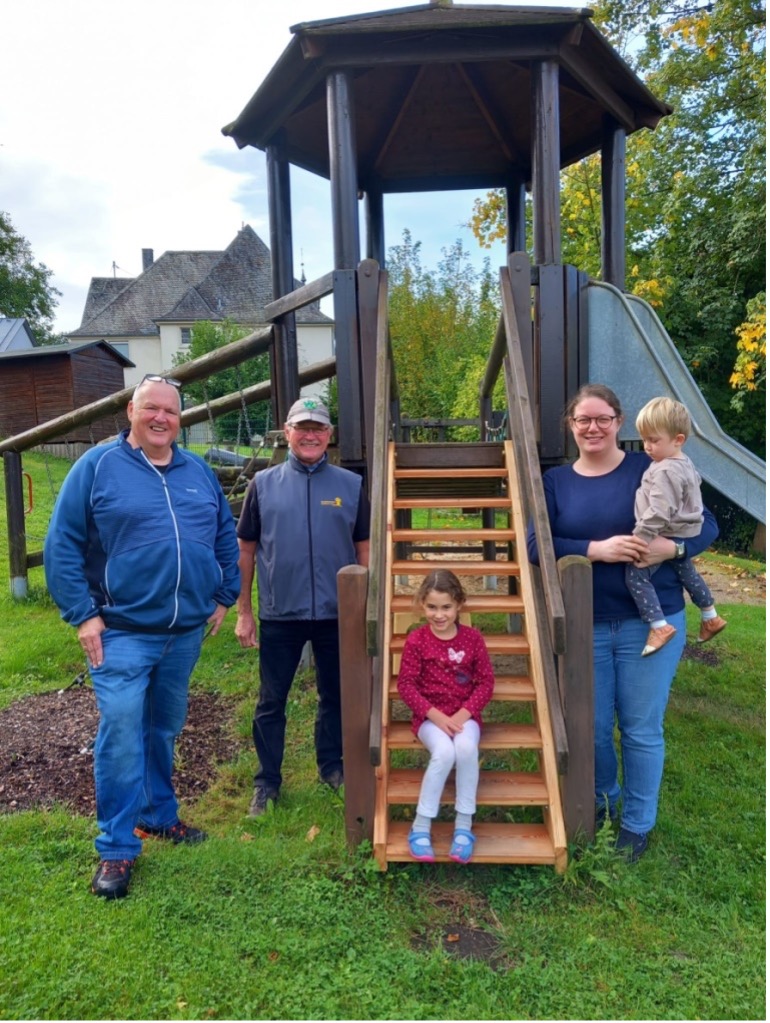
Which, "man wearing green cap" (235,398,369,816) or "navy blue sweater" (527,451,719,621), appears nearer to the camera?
"navy blue sweater" (527,451,719,621)

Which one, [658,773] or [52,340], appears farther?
[52,340]

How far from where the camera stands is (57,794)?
3957 mm

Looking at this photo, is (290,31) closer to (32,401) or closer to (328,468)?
(328,468)

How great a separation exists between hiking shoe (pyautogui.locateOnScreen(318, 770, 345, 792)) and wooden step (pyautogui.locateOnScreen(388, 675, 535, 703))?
2.01 ft

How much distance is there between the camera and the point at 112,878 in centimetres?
297

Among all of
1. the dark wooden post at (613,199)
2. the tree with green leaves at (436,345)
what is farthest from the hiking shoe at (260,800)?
the tree with green leaves at (436,345)

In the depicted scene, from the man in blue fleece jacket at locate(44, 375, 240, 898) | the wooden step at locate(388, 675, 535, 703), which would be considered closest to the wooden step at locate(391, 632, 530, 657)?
the wooden step at locate(388, 675, 535, 703)

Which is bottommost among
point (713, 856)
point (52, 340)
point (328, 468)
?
point (713, 856)

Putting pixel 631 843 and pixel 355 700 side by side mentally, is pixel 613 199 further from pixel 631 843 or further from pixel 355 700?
pixel 631 843

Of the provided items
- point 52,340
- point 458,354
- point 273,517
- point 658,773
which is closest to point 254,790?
point 273,517

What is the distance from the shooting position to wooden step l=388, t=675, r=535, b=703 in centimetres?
349

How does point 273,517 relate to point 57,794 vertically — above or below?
above

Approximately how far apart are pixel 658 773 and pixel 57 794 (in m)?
3.10

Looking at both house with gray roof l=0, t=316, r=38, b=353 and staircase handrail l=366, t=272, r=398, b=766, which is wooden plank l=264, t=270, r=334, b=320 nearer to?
staircase handrail l=366, t=272, r=398, b=766
